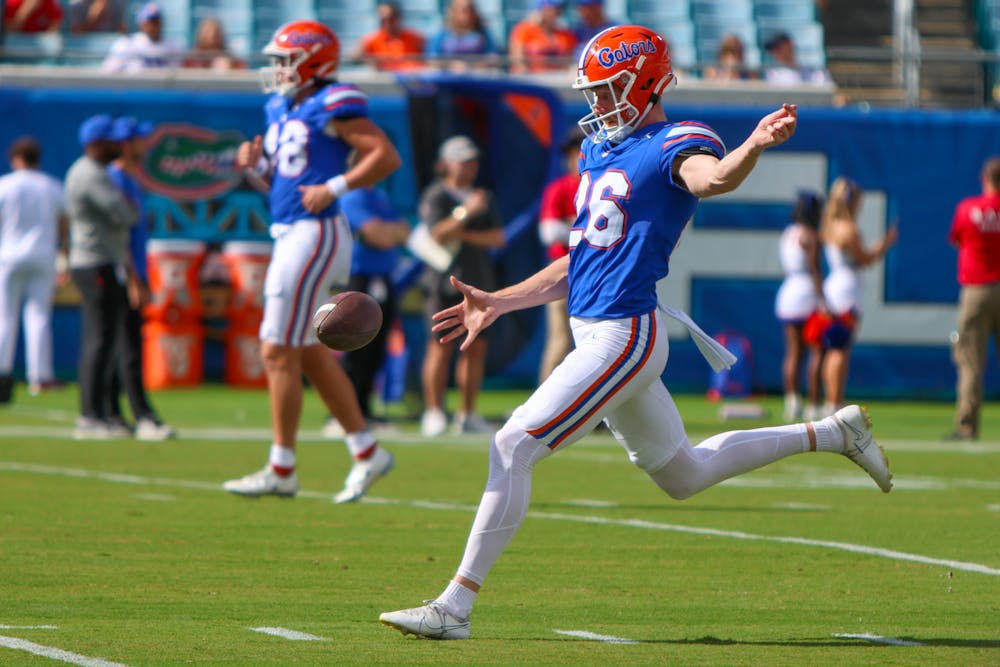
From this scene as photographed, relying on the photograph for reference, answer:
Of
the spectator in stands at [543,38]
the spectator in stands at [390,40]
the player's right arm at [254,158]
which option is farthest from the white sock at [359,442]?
the spectator in stands at [390,40]

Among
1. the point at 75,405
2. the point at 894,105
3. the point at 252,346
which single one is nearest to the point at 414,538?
the point at 75,405

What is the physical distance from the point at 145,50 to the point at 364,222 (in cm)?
570

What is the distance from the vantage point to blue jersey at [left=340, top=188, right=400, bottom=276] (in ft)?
41.1

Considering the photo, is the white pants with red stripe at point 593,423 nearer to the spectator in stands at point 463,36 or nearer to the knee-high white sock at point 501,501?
the knee-high white sock at point 501,501

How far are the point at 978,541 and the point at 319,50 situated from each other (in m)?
3.83

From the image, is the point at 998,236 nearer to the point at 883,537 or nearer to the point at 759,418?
the point at 759,418

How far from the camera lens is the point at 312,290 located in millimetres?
8375

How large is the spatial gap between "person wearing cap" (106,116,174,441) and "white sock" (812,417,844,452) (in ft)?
21.8

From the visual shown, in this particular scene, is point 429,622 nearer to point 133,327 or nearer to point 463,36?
point 133,327

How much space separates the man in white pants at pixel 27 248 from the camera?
1414cm

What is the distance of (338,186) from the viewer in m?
8.41

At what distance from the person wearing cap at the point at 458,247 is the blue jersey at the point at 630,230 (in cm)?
674

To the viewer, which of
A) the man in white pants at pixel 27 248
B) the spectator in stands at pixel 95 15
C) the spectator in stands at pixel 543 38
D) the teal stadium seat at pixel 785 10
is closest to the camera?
the man in white pants at pixel 27 248

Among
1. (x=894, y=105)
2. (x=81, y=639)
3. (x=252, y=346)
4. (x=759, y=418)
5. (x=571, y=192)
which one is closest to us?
(x=81, y=639)
